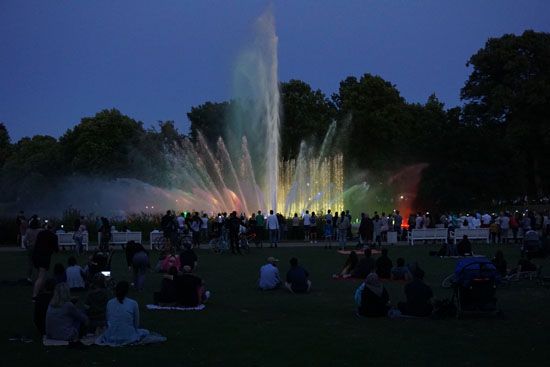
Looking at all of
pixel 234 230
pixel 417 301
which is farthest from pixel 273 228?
pixel 417 301

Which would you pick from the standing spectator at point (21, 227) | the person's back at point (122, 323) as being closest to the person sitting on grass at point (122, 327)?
the person's back at point (122, 323)

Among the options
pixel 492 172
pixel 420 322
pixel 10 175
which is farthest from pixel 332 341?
pixel 10 175

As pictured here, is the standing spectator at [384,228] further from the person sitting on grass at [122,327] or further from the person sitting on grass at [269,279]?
the person sitting on grass at [122,327]

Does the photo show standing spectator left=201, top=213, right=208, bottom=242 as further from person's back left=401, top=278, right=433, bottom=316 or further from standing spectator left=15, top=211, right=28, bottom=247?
person's back left=401, top=278, right=433, bottom=316

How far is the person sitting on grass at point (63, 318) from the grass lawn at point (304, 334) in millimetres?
363

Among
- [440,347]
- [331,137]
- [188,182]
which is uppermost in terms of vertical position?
[331,137]

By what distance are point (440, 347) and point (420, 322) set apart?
2599 millimetres

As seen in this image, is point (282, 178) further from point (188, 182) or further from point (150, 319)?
point (150, 319)

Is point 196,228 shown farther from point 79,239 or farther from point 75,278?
point 75,278

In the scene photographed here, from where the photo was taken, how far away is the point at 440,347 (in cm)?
1252

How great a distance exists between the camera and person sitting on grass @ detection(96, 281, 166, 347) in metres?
12.9

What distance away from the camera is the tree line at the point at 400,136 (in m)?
65.6

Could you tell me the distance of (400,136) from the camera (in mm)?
84938

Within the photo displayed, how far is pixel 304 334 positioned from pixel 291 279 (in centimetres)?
625
